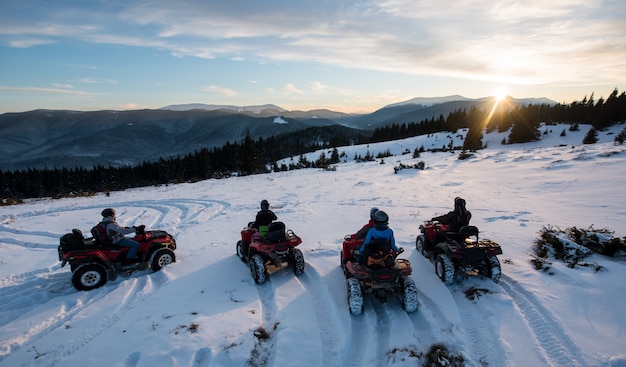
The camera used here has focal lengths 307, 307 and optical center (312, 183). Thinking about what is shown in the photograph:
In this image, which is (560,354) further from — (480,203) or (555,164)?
(555,164)

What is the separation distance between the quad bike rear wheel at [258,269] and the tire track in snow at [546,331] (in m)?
5.38

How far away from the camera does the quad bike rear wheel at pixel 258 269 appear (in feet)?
24.6

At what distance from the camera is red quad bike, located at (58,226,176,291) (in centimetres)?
758

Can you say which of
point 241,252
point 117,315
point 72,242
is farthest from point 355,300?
point 72,242

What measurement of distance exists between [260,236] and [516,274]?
20.3 feet

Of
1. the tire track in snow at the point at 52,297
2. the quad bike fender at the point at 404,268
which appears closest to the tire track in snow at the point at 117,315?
the tire track in snow at the point at 52,297

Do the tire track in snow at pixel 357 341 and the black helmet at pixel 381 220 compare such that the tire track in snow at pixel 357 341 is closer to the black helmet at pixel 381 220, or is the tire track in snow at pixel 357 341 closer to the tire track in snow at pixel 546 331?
the black helmet at pixel 381 220

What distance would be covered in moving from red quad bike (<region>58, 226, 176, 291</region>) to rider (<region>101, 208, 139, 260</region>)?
0.11m

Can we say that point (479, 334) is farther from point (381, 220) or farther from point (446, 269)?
point (381, 220)

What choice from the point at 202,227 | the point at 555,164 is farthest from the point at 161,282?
the point at 555,164

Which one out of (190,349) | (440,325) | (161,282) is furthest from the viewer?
(161,282)

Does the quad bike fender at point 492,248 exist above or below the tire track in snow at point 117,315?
above

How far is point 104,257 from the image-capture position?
789cm

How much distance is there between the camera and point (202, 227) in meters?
13.2
